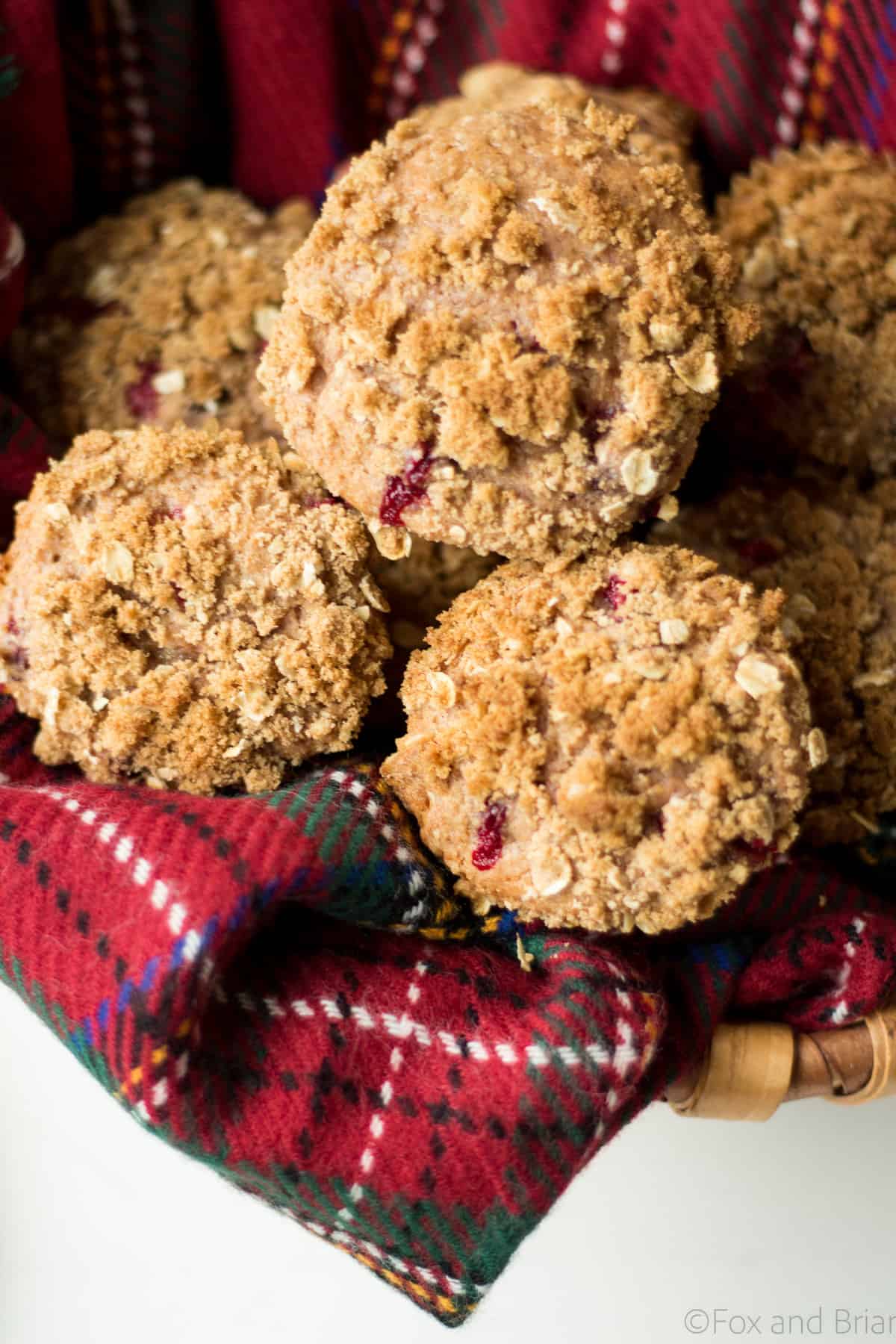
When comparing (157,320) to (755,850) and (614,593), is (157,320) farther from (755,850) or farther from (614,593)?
(755,850)

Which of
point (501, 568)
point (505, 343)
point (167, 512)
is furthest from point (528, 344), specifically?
point (167, 512)

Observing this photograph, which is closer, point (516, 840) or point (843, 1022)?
point (516, 840)

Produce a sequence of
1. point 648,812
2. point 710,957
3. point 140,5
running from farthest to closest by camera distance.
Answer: point 140,5 → point 710,957 → point 648,812

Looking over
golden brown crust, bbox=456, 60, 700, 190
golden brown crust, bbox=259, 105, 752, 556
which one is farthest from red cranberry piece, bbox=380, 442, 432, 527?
golden brown crust, bbox=456, 60, 700, 190

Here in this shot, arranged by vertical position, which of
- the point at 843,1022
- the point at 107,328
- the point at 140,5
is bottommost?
the point at 843,1022

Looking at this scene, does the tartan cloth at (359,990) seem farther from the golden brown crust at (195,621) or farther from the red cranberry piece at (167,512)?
the red cranberry piece at (167,512)

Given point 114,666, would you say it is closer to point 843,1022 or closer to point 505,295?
point 505,295

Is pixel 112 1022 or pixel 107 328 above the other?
pixel 107 328

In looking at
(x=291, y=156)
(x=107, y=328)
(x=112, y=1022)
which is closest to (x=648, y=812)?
(x=112, y=1022)
